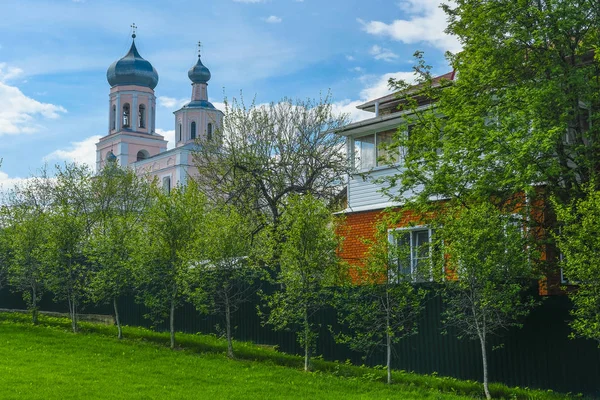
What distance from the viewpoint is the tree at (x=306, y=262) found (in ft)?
54.6

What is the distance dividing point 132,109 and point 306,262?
59109mm

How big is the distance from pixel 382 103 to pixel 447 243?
10.6m

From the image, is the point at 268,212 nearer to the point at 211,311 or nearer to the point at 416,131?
the point at 211,311

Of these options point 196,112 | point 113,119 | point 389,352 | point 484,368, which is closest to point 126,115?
point 113,119

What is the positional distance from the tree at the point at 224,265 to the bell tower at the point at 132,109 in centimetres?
5467

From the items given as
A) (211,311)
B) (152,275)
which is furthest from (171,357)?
(152,275)

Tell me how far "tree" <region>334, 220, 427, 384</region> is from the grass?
33.8 inches

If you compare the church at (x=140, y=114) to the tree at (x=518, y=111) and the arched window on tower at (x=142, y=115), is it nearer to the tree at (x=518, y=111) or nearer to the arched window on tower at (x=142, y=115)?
the arched window on tower at (x=142, y=115)

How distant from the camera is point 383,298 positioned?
52.0 ft

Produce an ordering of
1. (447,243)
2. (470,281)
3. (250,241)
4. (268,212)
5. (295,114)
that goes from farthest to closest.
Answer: (295,114), (268,212), (250,241), (447,243), (470,281)

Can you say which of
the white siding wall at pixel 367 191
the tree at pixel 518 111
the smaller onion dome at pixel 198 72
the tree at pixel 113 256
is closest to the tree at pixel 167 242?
the tree at pixel 113 256

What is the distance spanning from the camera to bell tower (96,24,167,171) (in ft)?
236

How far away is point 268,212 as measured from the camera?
28.3 m

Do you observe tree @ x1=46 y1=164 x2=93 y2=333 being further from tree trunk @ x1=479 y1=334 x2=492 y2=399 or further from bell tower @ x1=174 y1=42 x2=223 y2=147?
bell tower @ x1=174 y1=42 x2=223 y2=147
